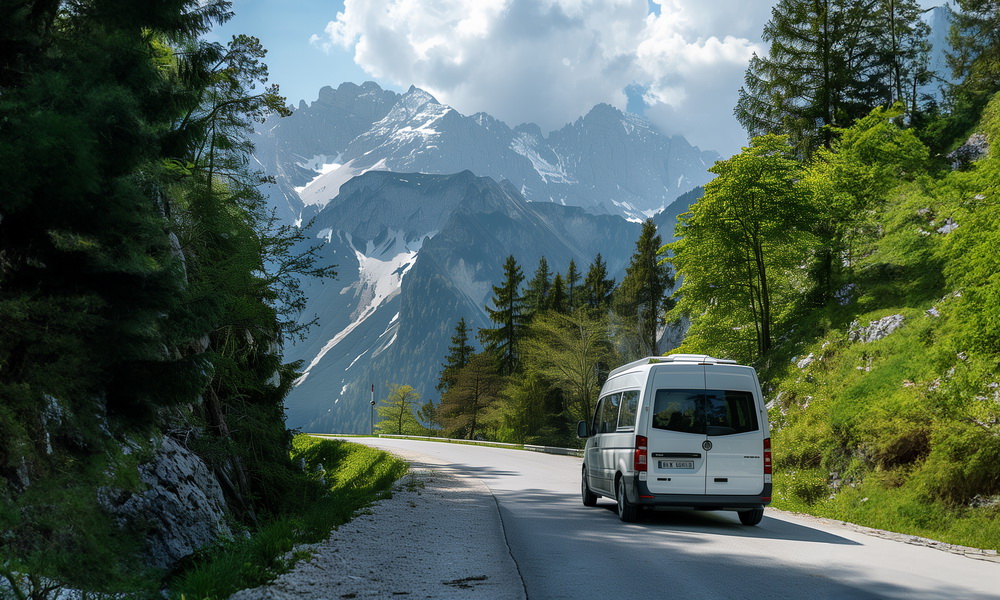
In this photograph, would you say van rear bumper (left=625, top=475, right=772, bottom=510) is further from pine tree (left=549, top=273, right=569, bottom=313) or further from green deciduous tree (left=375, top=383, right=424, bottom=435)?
green deciduous tree (left=375, top=383, right=424, bottom=435)

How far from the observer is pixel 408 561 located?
7230mm

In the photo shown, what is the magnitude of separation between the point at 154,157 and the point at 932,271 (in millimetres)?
Result: 21283

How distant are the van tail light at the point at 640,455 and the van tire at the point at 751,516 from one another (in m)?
1.84

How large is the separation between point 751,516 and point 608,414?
2966 millimetres

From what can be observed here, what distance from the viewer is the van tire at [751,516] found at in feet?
33.7

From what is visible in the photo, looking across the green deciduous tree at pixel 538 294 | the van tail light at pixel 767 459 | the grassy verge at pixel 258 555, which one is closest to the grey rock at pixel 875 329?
the van tail light at pixel 767 459

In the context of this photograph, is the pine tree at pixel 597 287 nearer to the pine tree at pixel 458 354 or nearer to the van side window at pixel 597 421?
the pine tree at pixel 458 354

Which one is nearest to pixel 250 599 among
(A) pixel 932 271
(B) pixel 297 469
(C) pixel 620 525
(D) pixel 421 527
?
(D) pixel 421 527

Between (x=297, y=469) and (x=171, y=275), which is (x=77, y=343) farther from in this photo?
(x=297, y=469)

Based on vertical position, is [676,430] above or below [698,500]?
above

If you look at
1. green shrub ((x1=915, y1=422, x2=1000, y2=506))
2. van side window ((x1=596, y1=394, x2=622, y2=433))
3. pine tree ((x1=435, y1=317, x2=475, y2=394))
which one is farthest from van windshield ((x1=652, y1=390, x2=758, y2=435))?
pine tree ((x1=435, y1=317, x2=475, y2=394))

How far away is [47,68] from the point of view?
8039 millimetres

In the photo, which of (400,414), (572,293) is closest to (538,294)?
(572,293)

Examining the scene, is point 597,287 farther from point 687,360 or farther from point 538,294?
point 687,360
